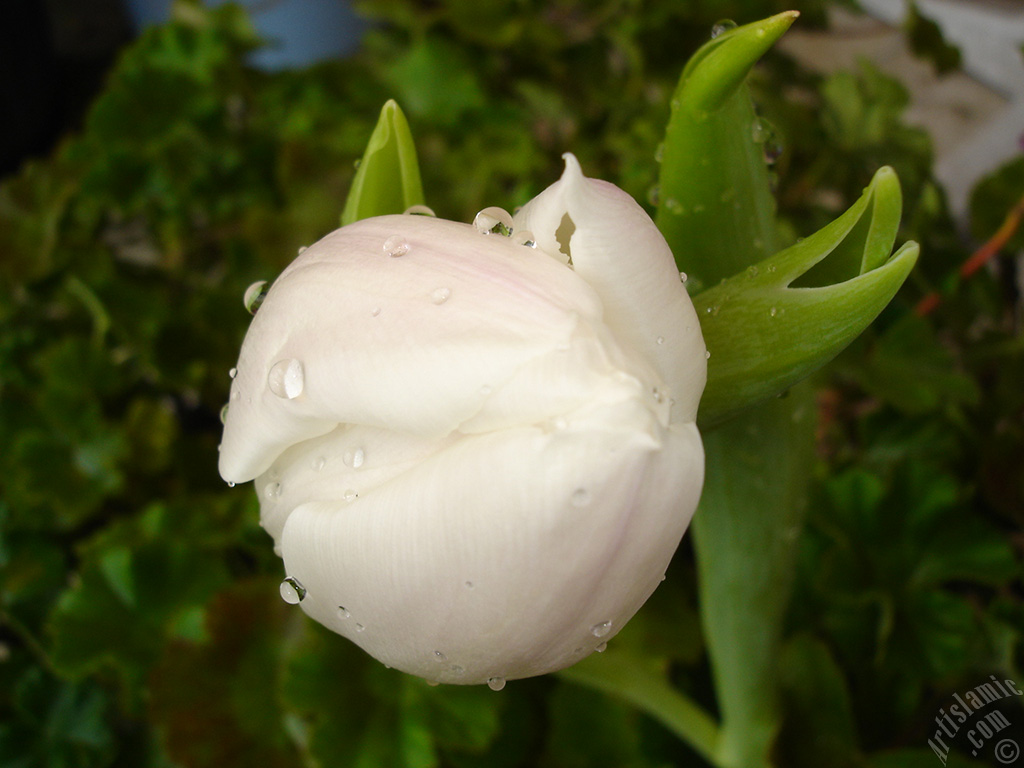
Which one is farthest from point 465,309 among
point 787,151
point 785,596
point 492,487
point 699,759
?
point 787,151

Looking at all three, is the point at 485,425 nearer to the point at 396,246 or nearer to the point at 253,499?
the point at 396,246

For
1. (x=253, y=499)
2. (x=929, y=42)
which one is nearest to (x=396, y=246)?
(x=253, y=499)

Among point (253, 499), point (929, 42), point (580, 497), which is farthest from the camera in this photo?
point (929, 42)

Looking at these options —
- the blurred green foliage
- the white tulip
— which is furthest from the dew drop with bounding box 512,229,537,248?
the blurred green foliage

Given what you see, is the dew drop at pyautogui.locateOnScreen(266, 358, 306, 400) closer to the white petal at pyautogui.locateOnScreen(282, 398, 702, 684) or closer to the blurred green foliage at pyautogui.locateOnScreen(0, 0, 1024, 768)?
the white petal at pyautogui.locateOnScreen(282, 398, 702, 684)

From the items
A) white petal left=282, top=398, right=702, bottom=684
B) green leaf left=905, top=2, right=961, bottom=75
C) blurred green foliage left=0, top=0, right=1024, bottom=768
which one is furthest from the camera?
green leaf left=905, top=2, right=961, bottom=75

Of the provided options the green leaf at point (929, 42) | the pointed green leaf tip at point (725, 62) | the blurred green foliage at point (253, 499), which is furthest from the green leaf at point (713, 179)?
the green leaf at point (929, 42)
